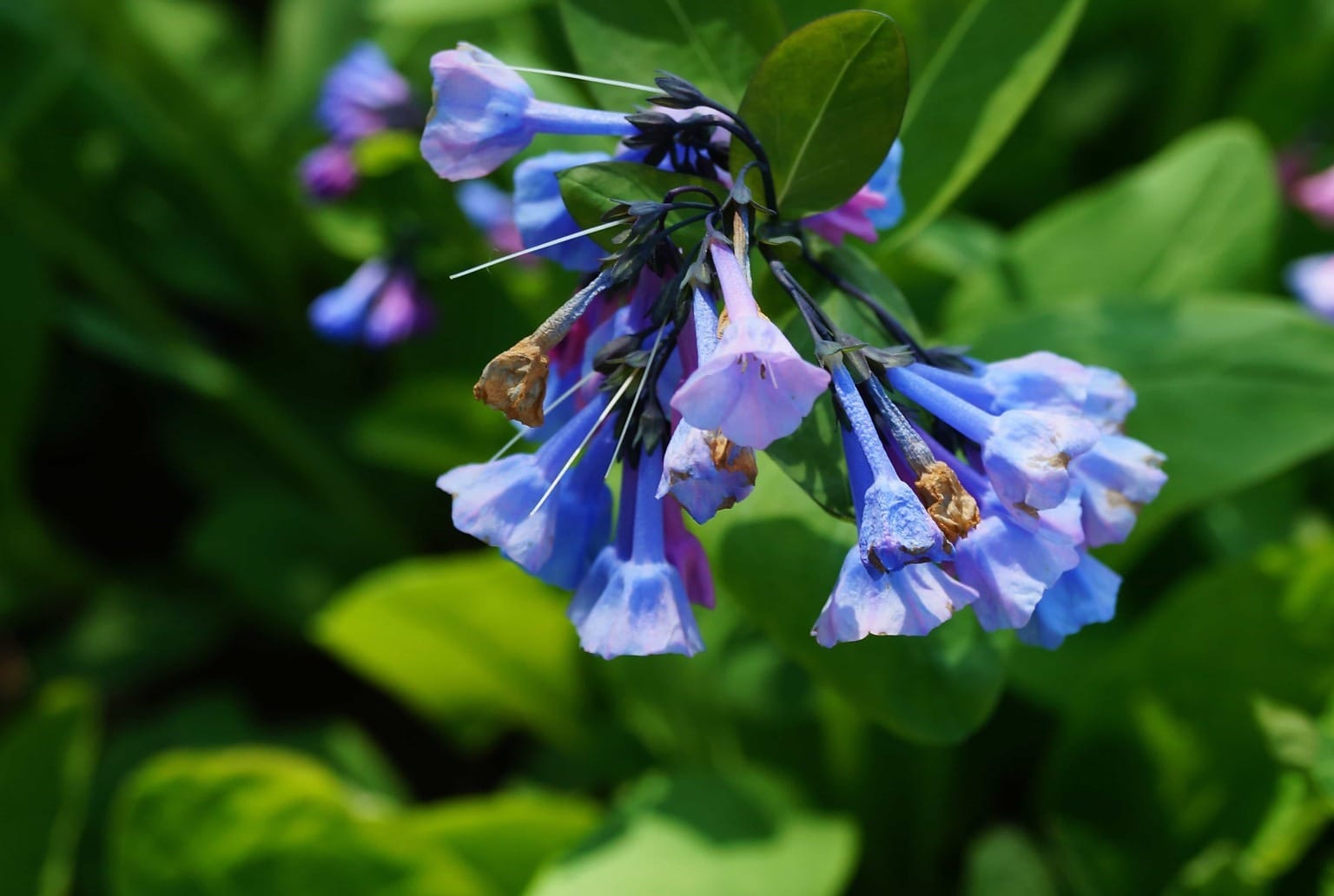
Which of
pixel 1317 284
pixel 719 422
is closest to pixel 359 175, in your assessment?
pixel 719 422

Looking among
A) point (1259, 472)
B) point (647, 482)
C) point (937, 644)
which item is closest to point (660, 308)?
point (647, 482)

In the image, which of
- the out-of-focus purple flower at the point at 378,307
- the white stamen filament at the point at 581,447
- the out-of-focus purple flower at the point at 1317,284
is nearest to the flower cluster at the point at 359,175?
the out-of-focus purple flower at the point at 378,307

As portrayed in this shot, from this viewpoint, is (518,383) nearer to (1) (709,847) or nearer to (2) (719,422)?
(2) (719,422)

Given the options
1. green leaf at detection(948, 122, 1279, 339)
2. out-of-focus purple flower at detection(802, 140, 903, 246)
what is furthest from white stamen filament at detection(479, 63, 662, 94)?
green leaf at detection(948, 122, 1279, 339)

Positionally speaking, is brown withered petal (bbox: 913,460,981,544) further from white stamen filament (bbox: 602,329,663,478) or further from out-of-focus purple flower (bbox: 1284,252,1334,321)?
out-of-focus purple flower (bbox: 1284,252,1334,321)

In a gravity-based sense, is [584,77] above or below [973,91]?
above
